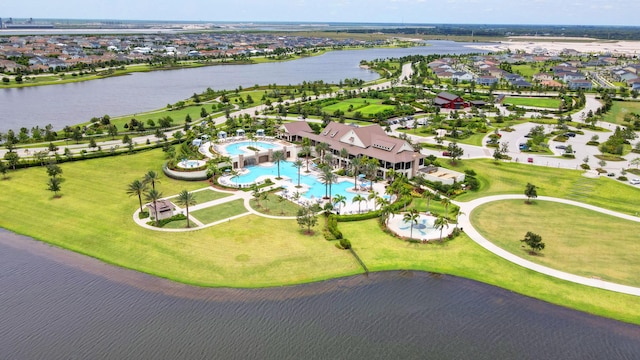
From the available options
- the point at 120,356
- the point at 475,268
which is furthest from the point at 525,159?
the point at 120,356

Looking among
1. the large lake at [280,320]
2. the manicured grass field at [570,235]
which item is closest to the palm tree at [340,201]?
the large lake at [280,320]

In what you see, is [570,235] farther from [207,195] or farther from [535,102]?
[535,102]

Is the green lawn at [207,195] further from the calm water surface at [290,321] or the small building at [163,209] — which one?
the calm water surface at [290,321]

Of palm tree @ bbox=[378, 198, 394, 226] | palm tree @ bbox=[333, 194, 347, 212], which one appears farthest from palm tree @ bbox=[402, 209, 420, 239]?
palm tree @ bbox=[333, 194, 347, 212]

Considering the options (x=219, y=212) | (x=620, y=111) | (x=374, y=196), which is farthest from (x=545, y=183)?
(x=620, y=111)

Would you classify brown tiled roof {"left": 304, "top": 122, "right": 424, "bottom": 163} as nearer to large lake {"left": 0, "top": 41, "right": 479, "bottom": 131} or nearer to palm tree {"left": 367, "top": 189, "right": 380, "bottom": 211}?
palm tree {"left": 367, "top": 189, "right": 380, "bottom": 211}

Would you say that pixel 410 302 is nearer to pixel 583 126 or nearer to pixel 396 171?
pixel 396 171
